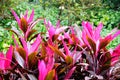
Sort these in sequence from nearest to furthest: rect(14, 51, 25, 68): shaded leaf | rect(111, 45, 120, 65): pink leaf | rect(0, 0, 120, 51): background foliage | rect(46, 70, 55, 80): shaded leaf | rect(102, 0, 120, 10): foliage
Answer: rect(46, 70, 55, 80): shaded leaf < rect(14, 51, 25, 68): shaded leaf < rect(111, 45, 120, 65): pink leaf < rect(0, 0, 120, 51): background foliage < rect(102, 0, 120, 10): foliage

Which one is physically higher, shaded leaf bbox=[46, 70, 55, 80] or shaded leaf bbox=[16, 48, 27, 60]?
shaded leaf bbox=[16, 48, 27, 60]

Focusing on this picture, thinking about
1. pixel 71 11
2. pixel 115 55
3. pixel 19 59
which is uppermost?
pixel 19 59

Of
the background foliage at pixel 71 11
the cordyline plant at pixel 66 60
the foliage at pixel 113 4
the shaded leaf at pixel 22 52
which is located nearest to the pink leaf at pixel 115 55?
the cordyline plant at pixel 66 60

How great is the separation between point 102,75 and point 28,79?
17.8 inches

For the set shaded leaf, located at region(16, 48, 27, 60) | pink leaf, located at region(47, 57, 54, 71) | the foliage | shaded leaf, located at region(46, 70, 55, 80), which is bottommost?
the foliage

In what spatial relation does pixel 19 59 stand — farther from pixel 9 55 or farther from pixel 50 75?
pixel 50 75

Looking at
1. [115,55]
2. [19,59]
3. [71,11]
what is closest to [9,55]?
[19,59]

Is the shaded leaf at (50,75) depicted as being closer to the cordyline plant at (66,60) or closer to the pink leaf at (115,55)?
the cordyline plant at (66,60)

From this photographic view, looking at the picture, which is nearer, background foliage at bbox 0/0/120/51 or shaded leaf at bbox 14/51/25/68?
shaded leaf at bbox 14/51/25/68

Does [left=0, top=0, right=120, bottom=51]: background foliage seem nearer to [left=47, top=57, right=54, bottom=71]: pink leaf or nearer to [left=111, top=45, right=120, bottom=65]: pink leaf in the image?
[left=111, top=45, right=120, bottom=65]: pink leaf

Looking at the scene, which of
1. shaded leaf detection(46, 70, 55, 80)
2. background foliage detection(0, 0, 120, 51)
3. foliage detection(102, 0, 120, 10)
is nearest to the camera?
shaded leaf detection(46, 70, 55, 80)

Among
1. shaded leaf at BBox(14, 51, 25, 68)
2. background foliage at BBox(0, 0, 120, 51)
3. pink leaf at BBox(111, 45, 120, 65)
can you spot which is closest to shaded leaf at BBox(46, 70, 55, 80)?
shaded leaf at BBox(14, 51, 25, 68)

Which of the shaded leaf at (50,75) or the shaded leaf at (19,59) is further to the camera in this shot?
the shaded leaf at (19,59)

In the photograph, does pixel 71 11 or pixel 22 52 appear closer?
pixel 22 52
